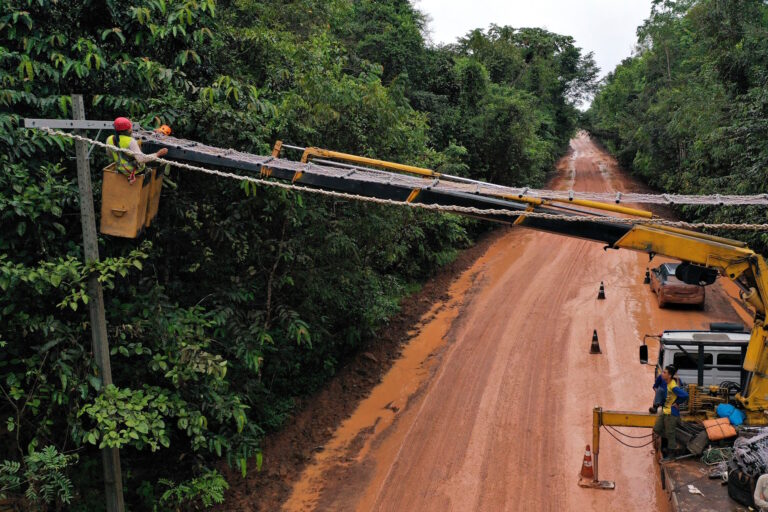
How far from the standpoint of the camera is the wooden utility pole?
25.9ft

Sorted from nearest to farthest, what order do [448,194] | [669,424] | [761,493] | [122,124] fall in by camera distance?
[761,493] → [122,124] → [448,194] → [669,424]

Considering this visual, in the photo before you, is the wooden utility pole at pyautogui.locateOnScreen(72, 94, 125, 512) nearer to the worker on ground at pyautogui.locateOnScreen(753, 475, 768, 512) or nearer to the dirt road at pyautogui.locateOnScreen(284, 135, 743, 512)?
Answer: the dirt road at pyautogui.locateOnScreen(284, 135, 743, 512)

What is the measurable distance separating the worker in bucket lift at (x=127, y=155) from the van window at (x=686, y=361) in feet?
32.8

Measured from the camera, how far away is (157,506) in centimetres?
998

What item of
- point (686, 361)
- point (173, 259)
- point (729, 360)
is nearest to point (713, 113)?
point (729, 360)

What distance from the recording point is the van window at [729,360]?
12.8 m

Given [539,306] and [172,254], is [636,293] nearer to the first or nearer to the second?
[539,306]

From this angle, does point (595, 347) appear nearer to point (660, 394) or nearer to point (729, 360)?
point (729, 360)

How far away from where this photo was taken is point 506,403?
14.6m

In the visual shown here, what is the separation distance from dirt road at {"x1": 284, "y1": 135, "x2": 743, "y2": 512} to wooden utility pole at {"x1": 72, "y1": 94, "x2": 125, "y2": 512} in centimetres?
369

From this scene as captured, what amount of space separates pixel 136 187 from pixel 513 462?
27.1ft

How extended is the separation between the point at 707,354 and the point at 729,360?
1.58ft

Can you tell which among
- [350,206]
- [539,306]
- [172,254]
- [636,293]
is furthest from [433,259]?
[172,254]

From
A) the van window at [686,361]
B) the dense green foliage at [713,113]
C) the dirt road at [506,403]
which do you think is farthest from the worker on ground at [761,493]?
the dense green foliage at [713,113]
